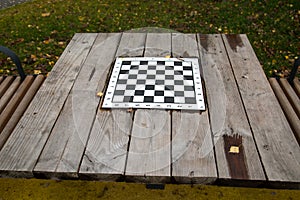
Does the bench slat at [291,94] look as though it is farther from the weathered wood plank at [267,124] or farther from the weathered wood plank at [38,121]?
the weathered wood plank at [38,121]

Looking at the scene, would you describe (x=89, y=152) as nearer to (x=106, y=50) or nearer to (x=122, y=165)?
(x=122, y=165)

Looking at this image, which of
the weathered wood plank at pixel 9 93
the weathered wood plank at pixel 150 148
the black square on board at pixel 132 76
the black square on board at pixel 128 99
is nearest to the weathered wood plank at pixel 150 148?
the weathered wood plank at pixel 150 148

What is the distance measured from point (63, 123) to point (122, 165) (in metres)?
0.42

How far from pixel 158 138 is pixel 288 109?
3.28 feet

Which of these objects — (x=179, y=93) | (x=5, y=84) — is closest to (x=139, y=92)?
(x=179, y=93)

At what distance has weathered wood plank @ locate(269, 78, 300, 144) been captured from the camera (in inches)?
66.6

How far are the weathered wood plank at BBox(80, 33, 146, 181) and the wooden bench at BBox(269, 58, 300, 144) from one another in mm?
977

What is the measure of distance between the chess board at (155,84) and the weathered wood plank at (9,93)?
0.83 metres

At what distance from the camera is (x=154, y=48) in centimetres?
214

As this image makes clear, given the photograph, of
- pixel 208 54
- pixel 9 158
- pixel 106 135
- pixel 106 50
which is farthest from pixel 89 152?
pixel 208 54

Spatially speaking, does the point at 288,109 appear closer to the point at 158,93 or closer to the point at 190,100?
the point at 190,100

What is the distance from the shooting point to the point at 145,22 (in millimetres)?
4613

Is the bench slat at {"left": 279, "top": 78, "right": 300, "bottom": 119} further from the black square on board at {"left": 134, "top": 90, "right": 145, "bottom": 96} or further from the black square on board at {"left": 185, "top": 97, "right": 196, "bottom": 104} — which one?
the black square on board at {"left": 134, "top": 90, "right": 145, "bottom": 96}

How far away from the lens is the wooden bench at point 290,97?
1757 millimetres
